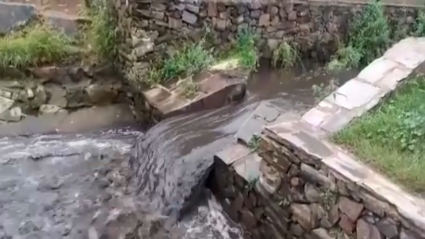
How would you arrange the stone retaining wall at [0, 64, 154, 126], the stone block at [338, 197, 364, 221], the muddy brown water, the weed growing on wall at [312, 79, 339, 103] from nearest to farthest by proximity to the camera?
1. the stone block at [338, 197, 364, 221]
2. the muddy brown water
3. the weed growing on wall at [312, 79, 339, 103]
4. the stone retaining wall at [0, 64, 154, 126]

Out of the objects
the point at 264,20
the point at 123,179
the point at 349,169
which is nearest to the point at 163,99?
the point at 123,179

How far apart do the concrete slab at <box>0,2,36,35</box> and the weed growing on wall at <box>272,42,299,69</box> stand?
3072 millimetres

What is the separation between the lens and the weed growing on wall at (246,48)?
657cm

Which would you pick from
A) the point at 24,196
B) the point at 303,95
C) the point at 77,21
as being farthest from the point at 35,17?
the point at 303,95

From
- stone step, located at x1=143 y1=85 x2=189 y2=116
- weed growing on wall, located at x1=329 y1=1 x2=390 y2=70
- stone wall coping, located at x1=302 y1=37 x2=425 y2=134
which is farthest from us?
weed growing on wall, located at x1=329 y1=1 x2=390 y2=70

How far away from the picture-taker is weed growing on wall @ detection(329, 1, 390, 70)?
729 centimetres

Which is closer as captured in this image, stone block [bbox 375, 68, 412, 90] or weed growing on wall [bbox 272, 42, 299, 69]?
stone block [bbox 375, 68, 412, 90]

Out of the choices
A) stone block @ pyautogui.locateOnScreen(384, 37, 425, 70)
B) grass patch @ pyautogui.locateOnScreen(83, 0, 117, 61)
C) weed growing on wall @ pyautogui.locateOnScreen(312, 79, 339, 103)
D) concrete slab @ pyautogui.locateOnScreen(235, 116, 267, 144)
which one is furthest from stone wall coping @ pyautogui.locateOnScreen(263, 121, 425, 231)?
grass patch @ pyautogui.locateOnScreen(83, 0, 117, 61)

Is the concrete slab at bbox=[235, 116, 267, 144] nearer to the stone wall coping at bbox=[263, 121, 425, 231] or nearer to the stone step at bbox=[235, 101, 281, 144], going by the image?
the stone step at bbox=[235, 101, 281, 144]

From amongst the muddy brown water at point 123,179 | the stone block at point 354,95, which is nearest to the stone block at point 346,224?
the stone block at point 354,95

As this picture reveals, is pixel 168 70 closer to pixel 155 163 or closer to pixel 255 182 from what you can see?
pixel 155 163

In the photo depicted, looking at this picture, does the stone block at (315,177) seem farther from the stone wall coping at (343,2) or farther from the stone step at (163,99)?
the stone wall coping at (343,2)

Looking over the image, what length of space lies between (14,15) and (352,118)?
454 cm

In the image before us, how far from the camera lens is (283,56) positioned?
22.9 feet
